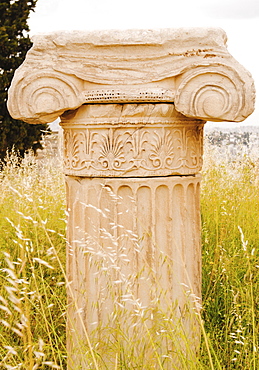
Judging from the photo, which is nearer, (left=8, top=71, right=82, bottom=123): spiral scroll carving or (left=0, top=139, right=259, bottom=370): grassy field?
(left=8, top=71, right=82, bottom=123): spiral scroll carving

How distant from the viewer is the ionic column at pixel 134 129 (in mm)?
2635

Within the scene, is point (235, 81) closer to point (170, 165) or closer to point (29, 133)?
point (170, 165)

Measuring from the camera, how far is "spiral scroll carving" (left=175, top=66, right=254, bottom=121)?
2.62 meters

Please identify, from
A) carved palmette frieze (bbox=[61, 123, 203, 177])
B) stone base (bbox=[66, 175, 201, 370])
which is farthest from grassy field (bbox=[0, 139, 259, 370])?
carved palmette frieze (bbox=[61, 123, 203, 177])

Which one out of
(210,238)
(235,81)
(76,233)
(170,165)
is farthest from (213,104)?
(210,238)

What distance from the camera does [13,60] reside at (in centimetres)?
1159

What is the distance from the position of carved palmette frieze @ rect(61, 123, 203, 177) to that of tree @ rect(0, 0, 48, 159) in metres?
8.50

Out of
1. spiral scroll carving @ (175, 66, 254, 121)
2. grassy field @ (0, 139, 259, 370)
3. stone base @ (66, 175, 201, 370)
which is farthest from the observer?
grassy field @ (0, 139, 259, 370)

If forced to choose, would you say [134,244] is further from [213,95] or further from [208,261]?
[208,261]

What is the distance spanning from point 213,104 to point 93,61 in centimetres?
65

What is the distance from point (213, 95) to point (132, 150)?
0.50 meters

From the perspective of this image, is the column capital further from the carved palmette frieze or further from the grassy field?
the grassy field

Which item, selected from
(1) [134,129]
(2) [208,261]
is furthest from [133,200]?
(2) [208,261]

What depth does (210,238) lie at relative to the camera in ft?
13.9
